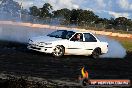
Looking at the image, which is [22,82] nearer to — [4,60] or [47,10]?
[4,60]

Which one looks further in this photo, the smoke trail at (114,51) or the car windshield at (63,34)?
the smoke trail at (114,51)

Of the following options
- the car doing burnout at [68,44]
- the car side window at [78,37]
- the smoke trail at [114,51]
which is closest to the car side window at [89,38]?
the car doing burnout at [68,44]

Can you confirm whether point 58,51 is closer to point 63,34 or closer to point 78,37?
point 63,34

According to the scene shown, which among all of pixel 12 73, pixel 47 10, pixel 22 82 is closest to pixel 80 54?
pixel 12 73

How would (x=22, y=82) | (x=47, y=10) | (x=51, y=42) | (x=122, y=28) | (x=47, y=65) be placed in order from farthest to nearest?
1. (x=47, y=10)
2. (x=122, y=28)
3. (x=51, y=42)
4. (x=47, y=65)
5. (x=22, y=82)

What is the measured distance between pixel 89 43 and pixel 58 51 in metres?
2.33

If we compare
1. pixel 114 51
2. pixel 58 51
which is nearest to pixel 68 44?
pixel 58 51

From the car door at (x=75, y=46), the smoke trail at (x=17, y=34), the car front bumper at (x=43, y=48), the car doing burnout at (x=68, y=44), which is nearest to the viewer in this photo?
the car front bumper at (x=43, y=48)

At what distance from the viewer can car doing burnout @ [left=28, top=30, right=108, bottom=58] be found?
1814 cm

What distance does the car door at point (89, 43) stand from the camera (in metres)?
19.8

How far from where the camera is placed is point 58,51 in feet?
60.0

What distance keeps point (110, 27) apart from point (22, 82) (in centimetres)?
5359

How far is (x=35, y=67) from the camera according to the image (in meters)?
13.6

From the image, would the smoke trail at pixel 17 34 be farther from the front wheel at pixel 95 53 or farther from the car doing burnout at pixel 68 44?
A: the front wheel at pixel 95 53
